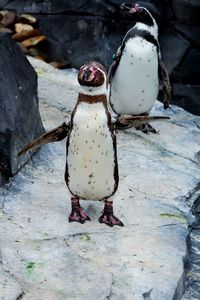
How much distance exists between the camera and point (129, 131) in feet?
16.8

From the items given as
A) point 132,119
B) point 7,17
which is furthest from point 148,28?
point 7,17

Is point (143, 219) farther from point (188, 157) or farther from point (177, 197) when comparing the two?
point (188, 157)

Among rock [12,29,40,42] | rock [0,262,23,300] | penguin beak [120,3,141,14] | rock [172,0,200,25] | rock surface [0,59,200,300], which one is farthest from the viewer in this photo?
rock [12,29,40,42]

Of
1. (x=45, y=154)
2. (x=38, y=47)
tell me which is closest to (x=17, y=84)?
(x=45, y=154)

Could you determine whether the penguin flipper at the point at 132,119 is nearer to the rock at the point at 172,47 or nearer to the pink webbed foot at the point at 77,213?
the pink webbed foot at the point at 77,213

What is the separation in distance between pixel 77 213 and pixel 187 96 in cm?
340

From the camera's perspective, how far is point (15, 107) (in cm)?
423

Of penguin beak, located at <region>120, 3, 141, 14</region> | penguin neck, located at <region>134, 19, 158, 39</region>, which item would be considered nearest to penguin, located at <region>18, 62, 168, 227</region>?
penguin neck, located at <region>134, 19, 158, 39</region>

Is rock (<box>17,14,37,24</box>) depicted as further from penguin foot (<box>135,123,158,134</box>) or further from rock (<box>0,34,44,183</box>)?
rock (<box>0,34,44,183</box>)

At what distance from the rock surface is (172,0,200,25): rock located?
2189 mm

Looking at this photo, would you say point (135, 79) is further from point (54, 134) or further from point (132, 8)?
point (54, 134)

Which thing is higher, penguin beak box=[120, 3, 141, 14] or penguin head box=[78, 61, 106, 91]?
penguin head box=[78, 61, 106, 91]

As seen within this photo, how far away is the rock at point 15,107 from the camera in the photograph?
4.08 metres

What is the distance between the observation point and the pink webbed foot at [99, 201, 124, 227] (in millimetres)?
3734
